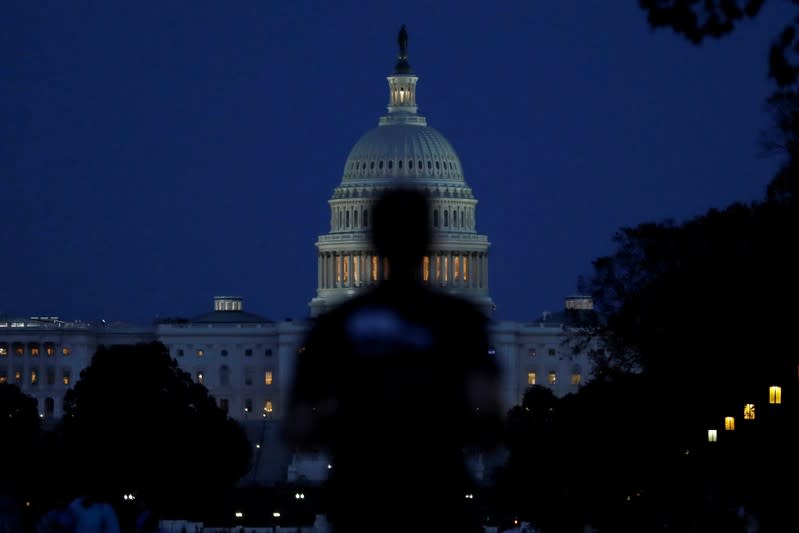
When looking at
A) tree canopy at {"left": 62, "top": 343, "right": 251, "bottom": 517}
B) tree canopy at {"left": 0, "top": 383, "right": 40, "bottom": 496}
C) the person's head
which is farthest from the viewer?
tree canopy at {"left": 62, "top": 343, "right": 251, "bottom": 517}

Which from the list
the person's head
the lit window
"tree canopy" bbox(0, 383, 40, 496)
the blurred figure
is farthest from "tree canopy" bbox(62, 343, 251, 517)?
the person's head

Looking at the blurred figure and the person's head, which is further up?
the person's head

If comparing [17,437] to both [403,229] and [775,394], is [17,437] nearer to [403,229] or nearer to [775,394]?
[775,394]

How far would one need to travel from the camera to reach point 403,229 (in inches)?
642

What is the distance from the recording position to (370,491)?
15.7 metres

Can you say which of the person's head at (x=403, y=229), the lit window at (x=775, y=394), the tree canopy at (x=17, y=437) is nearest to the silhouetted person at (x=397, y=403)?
the person's head at (x=403, y=229)

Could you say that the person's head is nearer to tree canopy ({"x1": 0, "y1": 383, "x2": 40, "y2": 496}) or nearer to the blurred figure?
the blurred figure

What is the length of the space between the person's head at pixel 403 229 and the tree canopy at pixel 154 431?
256 ft

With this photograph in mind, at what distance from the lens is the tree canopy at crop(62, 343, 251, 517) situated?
4345 inches

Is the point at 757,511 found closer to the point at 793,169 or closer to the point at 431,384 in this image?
the point at 793,169

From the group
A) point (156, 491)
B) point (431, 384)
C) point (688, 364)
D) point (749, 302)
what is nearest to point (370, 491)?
point (431, 384)

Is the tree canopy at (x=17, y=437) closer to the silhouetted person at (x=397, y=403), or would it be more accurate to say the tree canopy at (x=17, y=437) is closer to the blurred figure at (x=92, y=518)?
the blurred figure at (x=92, y=518)

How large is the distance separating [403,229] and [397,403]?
3.66 ft

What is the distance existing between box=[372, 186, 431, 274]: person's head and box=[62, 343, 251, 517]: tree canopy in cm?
7807
